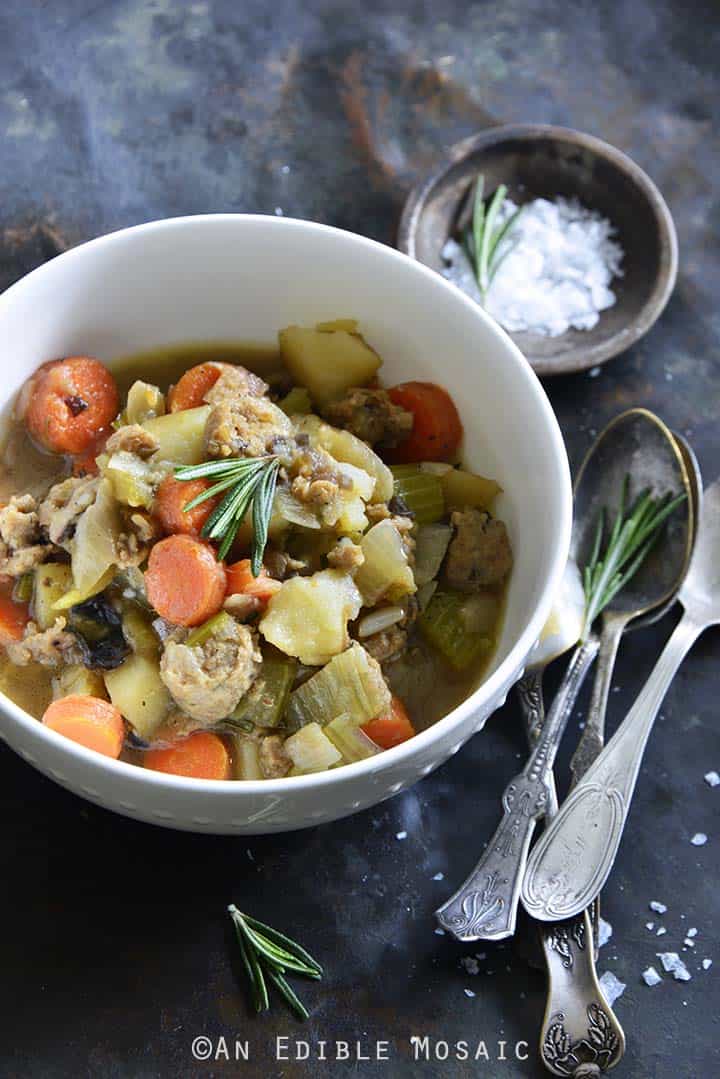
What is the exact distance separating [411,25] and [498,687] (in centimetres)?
230

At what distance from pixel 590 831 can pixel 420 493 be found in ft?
2.49

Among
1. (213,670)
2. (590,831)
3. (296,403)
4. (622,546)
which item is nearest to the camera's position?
(213,670)

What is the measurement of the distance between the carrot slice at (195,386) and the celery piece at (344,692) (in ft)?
2.16

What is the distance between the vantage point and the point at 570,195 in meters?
3.31

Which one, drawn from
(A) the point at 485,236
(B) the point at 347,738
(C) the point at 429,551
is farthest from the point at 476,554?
(A) the point at 485,236

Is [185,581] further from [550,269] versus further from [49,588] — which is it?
[550,269]

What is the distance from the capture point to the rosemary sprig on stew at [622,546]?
8.75 ft

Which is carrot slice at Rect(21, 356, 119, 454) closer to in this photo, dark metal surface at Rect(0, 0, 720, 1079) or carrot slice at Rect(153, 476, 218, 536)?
carrot slice at Rect(153, 476, 218, 536)

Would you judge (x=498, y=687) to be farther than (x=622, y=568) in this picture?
No

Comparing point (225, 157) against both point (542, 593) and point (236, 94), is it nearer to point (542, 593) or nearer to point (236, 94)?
point (236, 94)

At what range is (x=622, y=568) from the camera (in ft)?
9.13

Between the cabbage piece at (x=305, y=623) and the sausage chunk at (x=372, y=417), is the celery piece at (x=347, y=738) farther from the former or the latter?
the sausage chunk at (x=372, y=417)

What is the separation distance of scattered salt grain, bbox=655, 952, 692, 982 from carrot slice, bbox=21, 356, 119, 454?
1.57 metres

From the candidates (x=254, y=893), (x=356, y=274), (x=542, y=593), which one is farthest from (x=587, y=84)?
(x=254, y=893)
